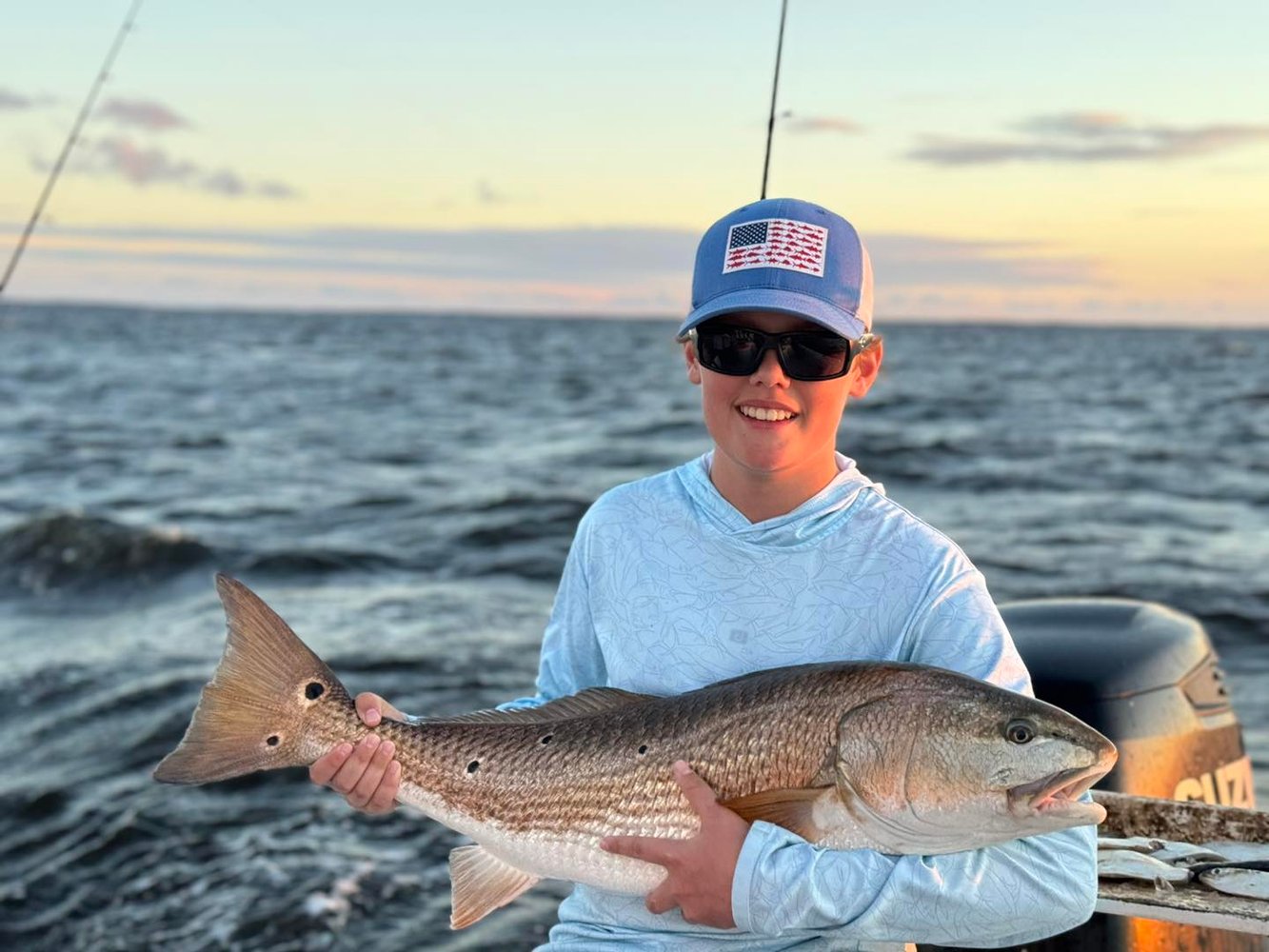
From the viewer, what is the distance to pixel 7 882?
22.8ft

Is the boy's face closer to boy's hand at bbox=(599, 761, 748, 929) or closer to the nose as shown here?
the nose

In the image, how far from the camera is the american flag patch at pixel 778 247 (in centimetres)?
317

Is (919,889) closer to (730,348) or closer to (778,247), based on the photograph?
(730,348)

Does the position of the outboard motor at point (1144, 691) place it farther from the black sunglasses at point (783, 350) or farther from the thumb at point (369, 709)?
the thumb at point (369, 709)

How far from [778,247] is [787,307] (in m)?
0.18

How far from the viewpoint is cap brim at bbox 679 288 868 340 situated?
310 centimetres

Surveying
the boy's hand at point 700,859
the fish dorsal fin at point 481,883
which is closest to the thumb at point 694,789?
the boy's hand at point 700,859

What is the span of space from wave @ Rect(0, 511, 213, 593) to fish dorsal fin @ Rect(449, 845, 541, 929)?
37.7 feet

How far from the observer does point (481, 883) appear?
334 cm

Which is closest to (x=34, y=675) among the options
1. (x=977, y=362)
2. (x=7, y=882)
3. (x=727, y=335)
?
(x=7, y=882)

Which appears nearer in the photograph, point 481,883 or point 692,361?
point 481,883

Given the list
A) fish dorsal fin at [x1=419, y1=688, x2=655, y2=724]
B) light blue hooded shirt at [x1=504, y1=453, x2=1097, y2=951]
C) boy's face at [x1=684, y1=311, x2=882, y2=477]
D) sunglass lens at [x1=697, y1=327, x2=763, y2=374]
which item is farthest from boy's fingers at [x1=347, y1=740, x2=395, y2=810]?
sunglass lens at [x1=697, y1=327, x2=763, y2=374]

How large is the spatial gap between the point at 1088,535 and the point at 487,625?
8342 mm

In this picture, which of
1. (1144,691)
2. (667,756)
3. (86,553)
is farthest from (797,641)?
(86,553)
